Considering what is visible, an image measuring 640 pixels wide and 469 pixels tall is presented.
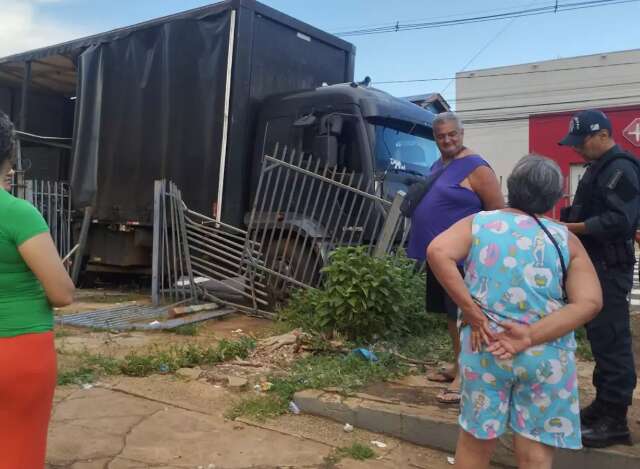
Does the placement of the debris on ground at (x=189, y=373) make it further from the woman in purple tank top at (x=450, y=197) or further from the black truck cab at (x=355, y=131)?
the black truck cab at (x=355, y=131)

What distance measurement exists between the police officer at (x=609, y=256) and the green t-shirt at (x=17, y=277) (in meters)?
2.32

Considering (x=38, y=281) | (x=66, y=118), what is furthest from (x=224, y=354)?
(x=66, y=118)

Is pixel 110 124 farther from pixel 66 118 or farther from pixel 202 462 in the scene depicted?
pixel 202 462

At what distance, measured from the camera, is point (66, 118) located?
10.7 meters

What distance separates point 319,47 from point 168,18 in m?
1.94

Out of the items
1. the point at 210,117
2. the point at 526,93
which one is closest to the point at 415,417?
the point at 210,117

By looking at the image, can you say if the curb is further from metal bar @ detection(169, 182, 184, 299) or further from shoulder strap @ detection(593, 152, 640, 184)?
metal bar @ detection(169, 182, 184, 299)

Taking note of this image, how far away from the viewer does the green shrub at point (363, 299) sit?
15.9ft

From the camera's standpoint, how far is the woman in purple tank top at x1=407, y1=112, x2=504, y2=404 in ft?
11.3

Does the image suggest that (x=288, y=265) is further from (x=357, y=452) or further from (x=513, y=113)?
(x=513, y=113)

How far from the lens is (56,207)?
352 inches

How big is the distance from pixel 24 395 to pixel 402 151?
5588 mm

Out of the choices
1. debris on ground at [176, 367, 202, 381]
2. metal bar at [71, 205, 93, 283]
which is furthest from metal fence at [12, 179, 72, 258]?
debris on ground at [176, 367, 202, 381]

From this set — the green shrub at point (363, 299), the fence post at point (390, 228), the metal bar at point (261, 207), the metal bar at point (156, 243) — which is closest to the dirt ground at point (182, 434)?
the green shrub at point (363, 299)
